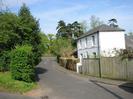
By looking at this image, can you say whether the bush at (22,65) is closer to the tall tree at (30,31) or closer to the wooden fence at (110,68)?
the tall tree at (30,31)

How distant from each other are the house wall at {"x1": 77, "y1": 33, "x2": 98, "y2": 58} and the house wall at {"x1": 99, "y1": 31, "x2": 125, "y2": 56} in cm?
127

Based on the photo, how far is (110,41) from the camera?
45.2m

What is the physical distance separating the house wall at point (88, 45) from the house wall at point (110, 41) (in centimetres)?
127

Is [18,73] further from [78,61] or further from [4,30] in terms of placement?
[78,61]

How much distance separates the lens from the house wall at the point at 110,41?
145 ft

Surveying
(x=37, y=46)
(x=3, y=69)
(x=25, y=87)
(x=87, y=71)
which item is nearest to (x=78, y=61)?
(x=87, y=71)

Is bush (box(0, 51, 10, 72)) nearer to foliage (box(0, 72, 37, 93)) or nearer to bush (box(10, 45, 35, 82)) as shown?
bush (box(10, 45, 35, 82))

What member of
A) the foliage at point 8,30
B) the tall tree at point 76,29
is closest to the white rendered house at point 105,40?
the foliage at point 8,30

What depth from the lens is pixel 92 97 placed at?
15.7 m

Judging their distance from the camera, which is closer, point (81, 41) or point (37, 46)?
point (37, 46)

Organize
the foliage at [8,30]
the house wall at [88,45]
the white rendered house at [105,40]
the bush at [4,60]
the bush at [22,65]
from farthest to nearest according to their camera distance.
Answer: the house wall at [88,45] → the white rendered house at [105,40] → the bush at [4,60] → the foliage at [8,30] → the bush at [22,65]

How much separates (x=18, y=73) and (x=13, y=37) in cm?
564

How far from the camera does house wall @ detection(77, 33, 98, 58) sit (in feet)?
150

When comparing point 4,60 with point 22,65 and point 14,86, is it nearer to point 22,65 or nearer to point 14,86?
point 22,65
